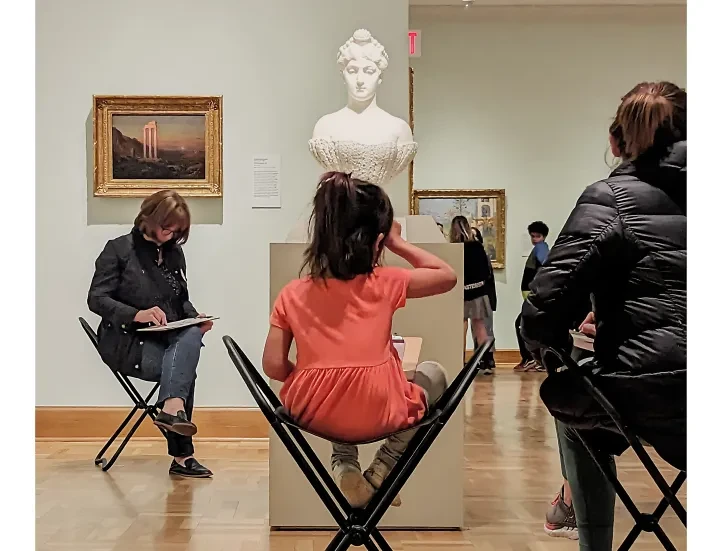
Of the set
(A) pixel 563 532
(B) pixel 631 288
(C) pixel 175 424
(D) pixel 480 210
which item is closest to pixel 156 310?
(C) pixel 175 424

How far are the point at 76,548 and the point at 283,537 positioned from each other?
776 mm

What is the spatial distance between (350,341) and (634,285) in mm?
735

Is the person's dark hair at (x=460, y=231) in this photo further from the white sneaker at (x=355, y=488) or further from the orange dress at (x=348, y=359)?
the white sneaker at (x=355, y=488)

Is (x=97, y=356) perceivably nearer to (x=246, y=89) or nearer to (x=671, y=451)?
(x=246, y=89)

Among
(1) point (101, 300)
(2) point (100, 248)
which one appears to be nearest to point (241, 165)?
(2) point (100, 248)

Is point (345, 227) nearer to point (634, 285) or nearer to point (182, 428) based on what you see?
point (634, 285)

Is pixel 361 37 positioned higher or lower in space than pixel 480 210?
higher

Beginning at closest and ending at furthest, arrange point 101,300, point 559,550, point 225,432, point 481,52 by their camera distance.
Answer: point 559,550, point 101,300, point 225,432, point 481,52

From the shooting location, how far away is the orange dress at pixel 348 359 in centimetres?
226

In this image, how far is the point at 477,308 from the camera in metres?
8.91

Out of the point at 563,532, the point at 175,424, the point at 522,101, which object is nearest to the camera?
the point at 563,532

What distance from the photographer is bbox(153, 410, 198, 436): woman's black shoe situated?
431 centimetres

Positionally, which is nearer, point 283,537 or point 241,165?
point 283,537
